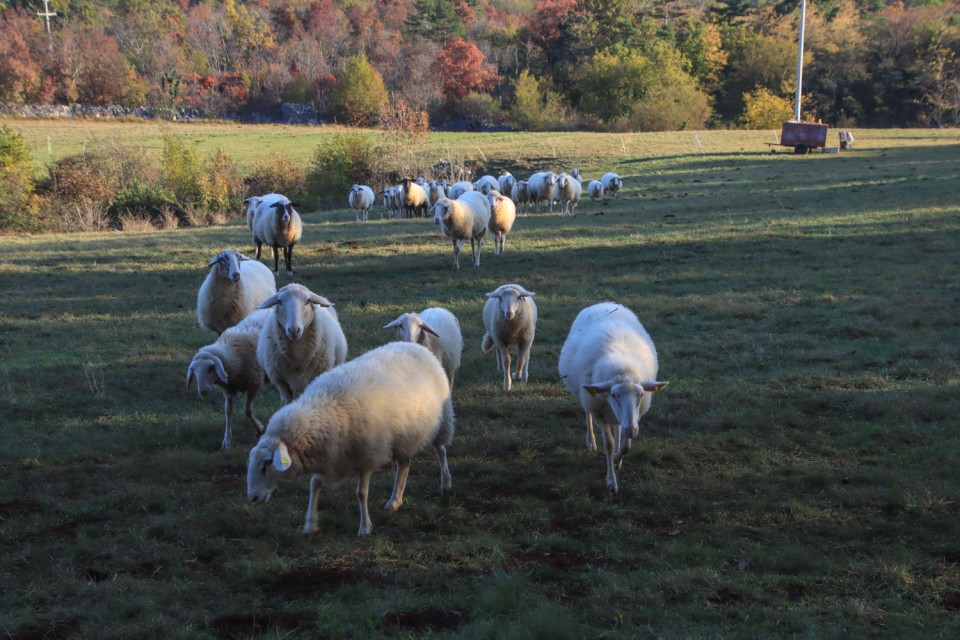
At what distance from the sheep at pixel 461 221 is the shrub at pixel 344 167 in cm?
2145

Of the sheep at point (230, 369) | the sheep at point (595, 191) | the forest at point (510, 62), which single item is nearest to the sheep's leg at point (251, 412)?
the sheep at point (230, 369)

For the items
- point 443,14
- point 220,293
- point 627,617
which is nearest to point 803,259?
point 220,293

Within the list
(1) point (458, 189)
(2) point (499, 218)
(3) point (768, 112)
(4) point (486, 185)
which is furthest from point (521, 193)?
(3) point (768, 112)

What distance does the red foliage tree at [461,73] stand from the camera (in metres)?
75.9

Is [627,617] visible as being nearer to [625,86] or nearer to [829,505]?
[829,505]

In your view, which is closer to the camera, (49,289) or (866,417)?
(866,417)

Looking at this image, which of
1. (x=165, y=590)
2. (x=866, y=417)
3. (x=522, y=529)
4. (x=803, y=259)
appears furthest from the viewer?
(x=803, y=259)

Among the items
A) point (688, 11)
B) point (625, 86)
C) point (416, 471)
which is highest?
point (688, 11)

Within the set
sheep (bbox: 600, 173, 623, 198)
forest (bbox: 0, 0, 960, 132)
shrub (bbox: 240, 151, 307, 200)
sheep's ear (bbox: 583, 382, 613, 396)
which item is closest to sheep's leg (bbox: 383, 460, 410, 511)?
sheep's ear (bbox: 583, 382, 613, 396)

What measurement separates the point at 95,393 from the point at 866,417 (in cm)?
796

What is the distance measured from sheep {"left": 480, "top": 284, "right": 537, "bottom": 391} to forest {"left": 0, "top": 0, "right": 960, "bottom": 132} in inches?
2275

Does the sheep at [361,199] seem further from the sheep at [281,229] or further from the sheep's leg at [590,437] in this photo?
the sheep's leg at [590,437]

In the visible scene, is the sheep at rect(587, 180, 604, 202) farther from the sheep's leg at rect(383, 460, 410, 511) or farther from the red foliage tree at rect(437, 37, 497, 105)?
the red foliage tree at rect(437, 37, 497, 105)

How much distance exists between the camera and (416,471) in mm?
6457
